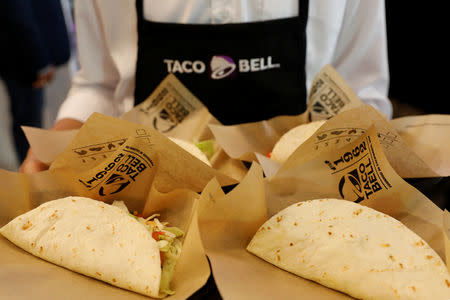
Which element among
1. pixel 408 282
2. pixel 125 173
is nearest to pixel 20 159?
pixel 125 173

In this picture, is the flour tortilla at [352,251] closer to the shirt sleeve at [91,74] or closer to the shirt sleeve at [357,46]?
the shirt sleeve at [357,46]

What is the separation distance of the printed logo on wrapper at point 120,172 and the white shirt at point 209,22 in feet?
2.18

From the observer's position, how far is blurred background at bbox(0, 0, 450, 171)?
12.6 feet

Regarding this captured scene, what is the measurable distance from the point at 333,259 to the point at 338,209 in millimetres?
122

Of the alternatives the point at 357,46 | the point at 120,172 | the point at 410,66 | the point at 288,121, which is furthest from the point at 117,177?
the point at 410,66

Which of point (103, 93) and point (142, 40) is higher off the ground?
point (142, 40)

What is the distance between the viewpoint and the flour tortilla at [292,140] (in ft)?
4.81

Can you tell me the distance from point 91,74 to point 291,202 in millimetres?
1042

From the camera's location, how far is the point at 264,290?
940 millimetres

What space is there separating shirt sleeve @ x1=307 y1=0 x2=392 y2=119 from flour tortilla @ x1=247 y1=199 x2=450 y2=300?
0.83 m

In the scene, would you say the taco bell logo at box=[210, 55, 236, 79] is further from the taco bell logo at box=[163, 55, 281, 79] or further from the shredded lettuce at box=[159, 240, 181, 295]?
the shredded lettuce at box=[159, 240, 181, 295]

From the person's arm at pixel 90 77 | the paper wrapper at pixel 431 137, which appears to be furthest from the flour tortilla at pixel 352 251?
the person's arm at pixel 90 77

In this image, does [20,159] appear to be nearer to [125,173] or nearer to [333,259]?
[125,173]

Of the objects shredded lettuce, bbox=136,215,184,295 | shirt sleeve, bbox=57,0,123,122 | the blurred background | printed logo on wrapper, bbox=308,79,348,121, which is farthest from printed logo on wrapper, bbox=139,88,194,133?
the blurred background
